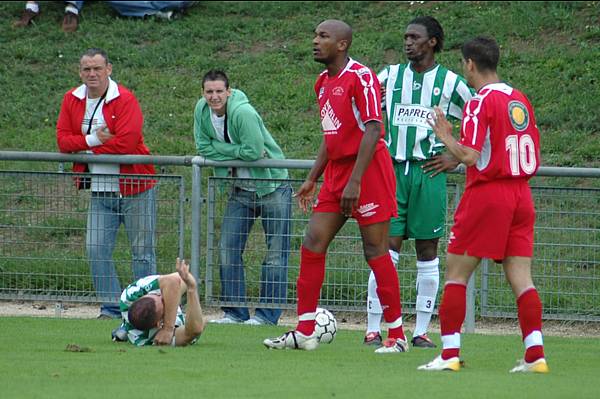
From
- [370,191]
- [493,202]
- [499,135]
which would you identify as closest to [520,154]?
[499,135]

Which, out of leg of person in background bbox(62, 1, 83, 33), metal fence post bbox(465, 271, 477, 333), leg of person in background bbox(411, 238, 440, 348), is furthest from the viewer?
leg of person in background bbox(62, 1, 83, 33)

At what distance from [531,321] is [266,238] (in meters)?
4.22

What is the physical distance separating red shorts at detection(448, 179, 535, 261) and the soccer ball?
1841 millimetres

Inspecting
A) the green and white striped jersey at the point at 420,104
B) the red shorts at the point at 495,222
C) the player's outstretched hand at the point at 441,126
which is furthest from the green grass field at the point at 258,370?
the green and white striped jersey at the point at 420,104

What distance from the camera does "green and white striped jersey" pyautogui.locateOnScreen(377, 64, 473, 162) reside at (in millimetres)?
9609

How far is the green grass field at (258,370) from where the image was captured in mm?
6930

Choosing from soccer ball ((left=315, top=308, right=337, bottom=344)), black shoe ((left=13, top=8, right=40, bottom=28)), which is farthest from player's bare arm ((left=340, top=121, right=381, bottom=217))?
black shoe ((left=13, top=8, right=40, bottom=28))

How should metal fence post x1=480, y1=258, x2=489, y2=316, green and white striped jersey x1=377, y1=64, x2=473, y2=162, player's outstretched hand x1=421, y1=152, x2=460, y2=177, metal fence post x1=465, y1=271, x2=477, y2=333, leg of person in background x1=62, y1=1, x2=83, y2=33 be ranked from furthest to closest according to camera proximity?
leg of person in background x1=62, y1=1, x2=83, y2=33, metal fence post x1=480, y1=258, x2=489, y2=316, metal fence post x1=465, y1=271, x2=477, y2=333, green and white striped jersey x1=377, y1=64, x2=473, y2=162, player's outstretched hand x1=421, y1=152, x2=460, y2=177

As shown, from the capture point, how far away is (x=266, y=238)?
11531mm

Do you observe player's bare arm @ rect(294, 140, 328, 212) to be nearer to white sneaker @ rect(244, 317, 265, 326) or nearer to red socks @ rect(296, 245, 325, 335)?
red socks @ rect(296, 245, 325, 335)

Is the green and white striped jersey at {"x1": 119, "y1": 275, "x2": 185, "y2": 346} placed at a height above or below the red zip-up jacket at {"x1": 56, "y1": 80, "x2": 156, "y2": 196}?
below

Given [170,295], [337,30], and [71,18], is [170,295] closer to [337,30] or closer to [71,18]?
[337,30]

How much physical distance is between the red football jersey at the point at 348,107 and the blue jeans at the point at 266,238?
102 inches

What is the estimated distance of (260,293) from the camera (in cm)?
1152
